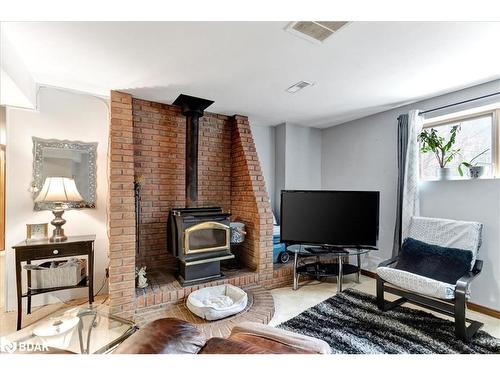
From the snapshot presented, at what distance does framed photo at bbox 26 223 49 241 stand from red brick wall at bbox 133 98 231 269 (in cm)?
88

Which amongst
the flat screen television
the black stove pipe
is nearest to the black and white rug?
the flat screen television

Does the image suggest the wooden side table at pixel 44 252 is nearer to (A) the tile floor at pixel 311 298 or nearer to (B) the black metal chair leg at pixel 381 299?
(A) the tile floor at pixel 311 298

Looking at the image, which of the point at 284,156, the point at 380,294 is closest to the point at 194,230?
the point at 284,156

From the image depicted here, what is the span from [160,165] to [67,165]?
3.05 ft

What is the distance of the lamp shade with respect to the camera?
2.21 m

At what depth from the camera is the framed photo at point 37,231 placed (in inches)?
88.3

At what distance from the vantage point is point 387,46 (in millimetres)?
1687

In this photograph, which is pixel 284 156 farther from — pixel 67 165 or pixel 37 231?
pixel 37 231

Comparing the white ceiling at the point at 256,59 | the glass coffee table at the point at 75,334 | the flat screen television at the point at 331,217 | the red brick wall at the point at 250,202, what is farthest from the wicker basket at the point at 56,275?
the flat screen television at the point at 331,217

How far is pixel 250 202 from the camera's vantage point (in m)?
3.14

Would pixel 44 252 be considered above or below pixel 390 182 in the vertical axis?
below

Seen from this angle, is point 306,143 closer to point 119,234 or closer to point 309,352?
point 119,234

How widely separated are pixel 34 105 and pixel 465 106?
4259 mm

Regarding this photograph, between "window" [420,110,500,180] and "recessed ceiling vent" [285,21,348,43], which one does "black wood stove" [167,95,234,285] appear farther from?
"window" [420,110,500,180]
